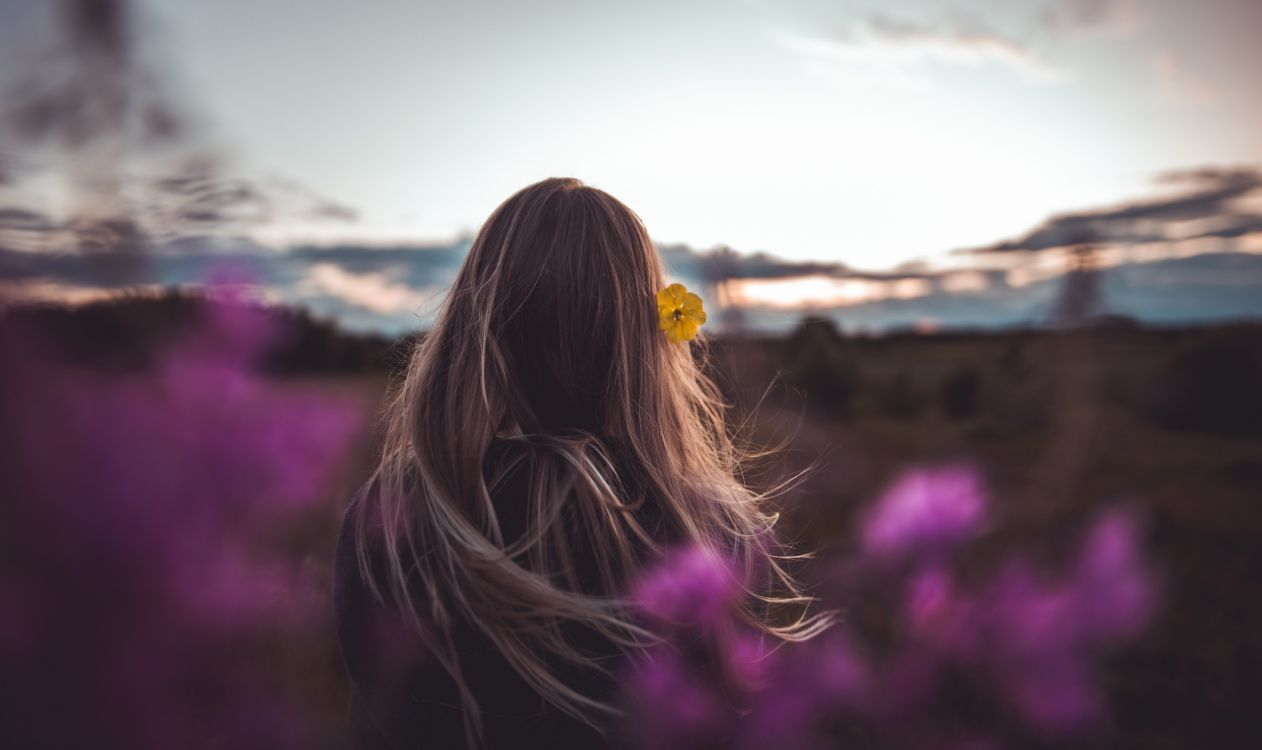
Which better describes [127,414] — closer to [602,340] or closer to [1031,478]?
[602,340]

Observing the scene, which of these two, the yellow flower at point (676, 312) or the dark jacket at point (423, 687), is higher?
the yellow flower at point (676, 312)

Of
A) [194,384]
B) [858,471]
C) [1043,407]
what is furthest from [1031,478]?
[194,384]

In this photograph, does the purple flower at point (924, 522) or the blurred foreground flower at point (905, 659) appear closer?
the blurred foreground flower at point (905, 659)

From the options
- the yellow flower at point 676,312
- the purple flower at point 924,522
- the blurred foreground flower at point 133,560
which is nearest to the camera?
the blurred foreground flower at point 133,560

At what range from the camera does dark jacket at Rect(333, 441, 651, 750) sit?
4.46ft

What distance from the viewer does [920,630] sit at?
268 centimetres

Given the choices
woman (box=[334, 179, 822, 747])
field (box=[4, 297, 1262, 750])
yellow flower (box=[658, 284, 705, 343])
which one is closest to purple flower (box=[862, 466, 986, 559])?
field (box=[4, 297, 1262, 750])

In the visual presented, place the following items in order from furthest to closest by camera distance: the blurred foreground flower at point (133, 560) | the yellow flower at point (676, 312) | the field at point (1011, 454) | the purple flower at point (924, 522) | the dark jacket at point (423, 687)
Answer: the purple flower at point (924, 522) → the yellow flower at point (676, 312) → the dark jacket at point (423, 687) → the field at point (1011, 454) → the blurred foreground flower at point (133, 560)

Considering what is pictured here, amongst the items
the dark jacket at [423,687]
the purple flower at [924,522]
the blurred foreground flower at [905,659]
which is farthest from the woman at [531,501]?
the purple flower at [924,522]

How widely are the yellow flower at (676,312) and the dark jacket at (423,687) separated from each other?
715 millimetres

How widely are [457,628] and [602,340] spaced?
2.39ft

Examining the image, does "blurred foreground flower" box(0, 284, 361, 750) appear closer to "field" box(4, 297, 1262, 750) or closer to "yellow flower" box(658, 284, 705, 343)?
"field" box(4, 297, 1262, 750)

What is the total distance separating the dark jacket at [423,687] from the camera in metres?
1.36

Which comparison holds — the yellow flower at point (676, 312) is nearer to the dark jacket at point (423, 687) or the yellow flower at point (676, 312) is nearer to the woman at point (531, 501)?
the woman at point (531, 501)
